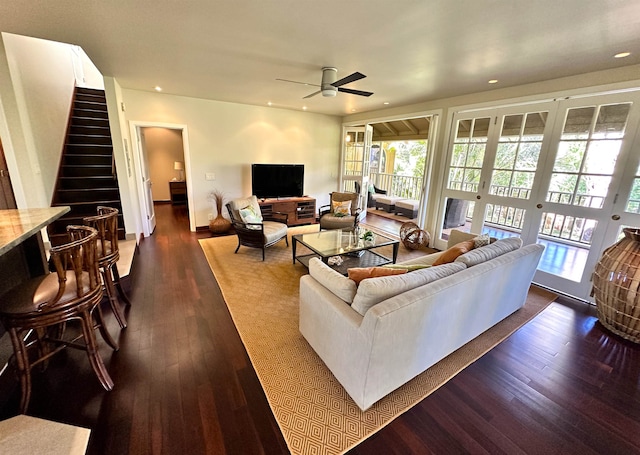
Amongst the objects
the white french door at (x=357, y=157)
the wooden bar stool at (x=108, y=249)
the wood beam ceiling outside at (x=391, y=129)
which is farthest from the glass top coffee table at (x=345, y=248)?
the wood beam ceiling outside at (x=391, y=129)

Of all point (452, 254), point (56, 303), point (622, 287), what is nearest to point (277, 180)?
point (452, 254)

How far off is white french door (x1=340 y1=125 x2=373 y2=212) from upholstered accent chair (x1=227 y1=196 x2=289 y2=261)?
271 cm

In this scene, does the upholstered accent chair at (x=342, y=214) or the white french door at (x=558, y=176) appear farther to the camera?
the upholstered accent chair at (x=342, y=214)

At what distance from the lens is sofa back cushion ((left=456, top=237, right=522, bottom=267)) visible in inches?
85.4

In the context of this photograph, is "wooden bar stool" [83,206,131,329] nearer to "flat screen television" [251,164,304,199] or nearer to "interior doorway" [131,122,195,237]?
"flat screen television" [251,164,304,199]

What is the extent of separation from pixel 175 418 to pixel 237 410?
36cm

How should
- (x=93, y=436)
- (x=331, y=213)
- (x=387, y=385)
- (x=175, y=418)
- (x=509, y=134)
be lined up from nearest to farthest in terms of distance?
(x=93, y=436) → (x=175, y=418) → (x=387, y=385) → (x=509, y=134) → (x=331, y=213)

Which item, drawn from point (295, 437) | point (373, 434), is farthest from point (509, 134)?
point (295, 437)

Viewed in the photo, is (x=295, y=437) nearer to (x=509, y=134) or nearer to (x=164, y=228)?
(x=509, y=134)

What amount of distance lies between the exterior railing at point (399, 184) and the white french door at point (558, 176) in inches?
145

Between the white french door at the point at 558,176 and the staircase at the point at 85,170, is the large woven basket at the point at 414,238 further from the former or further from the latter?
the staircase at the point at 85,170

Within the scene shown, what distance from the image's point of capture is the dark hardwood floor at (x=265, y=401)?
1.50 m

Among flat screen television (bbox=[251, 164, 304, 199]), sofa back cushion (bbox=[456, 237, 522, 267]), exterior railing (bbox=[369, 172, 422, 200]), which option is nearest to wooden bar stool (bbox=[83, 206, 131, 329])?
sofa back cushion (bbox=[456, 237, 522, 267])

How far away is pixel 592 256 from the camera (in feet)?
10.0
